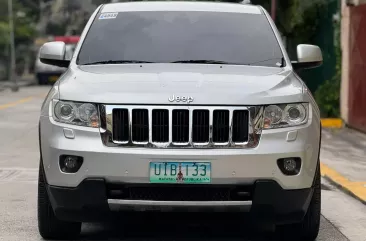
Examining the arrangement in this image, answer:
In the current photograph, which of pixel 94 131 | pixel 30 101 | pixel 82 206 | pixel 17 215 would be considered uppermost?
pixel 94 131

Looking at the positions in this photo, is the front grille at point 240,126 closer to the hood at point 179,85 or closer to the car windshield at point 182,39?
the hood at point 179,85

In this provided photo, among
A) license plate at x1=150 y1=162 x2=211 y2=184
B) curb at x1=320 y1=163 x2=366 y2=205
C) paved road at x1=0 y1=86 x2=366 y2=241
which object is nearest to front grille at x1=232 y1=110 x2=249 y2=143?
license plate at x1=150 y1=162 x2=211 y2=184

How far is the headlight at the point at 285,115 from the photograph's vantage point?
641 cm

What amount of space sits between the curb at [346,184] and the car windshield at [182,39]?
7.12 feet

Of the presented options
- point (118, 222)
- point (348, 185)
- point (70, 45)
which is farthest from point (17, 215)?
point (70, 45)

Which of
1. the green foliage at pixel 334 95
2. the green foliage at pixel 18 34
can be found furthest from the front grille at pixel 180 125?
the green foliage at pixel 18 34

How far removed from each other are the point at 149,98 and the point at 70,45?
43.4m

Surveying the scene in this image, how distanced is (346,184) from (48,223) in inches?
164

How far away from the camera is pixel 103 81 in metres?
6.66

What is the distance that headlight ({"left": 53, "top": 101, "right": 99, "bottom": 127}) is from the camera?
252 inches

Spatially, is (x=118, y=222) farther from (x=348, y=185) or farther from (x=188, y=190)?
(x=348, y=185)

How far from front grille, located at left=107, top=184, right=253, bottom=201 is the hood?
551mm

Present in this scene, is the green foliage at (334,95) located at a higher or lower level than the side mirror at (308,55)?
lower

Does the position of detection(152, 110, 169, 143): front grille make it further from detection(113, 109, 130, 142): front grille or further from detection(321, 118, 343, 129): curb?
detection(321, 118, 343, 129): curb
